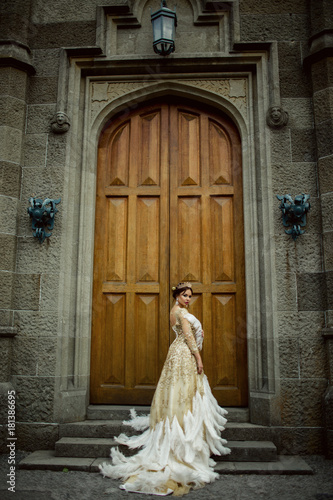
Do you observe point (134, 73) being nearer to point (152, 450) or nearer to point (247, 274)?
point (247, 274)

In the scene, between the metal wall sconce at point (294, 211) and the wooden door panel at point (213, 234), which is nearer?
the metal wall sconce at point (294, 211)

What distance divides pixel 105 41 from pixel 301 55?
2.43m

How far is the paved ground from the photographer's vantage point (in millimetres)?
3283

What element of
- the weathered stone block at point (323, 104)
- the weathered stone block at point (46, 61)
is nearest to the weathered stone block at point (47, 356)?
the weathered stone block at point (46, 61)

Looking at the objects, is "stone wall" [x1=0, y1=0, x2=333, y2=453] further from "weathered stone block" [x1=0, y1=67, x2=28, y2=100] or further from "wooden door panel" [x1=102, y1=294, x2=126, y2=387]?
"wooden door panel" [x1=102, y1=294, x2=126, y2=387]

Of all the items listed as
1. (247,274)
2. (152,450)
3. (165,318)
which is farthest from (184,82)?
(152,450)

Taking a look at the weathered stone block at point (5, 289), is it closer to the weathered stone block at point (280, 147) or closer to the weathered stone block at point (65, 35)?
the weathered stone block at point (65, 35)

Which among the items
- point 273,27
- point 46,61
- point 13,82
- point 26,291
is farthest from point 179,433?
point 273,27

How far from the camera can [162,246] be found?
5.13 m

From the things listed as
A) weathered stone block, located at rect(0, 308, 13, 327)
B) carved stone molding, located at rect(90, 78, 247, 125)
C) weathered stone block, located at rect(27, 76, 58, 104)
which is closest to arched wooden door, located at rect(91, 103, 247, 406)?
carved stone molding, located at rect(90, 78, 247, 125)

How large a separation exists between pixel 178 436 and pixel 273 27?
480 centimetres

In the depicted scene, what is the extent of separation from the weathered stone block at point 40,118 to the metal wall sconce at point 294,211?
291cm

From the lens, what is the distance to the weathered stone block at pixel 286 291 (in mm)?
4566

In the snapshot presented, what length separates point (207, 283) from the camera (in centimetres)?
501
